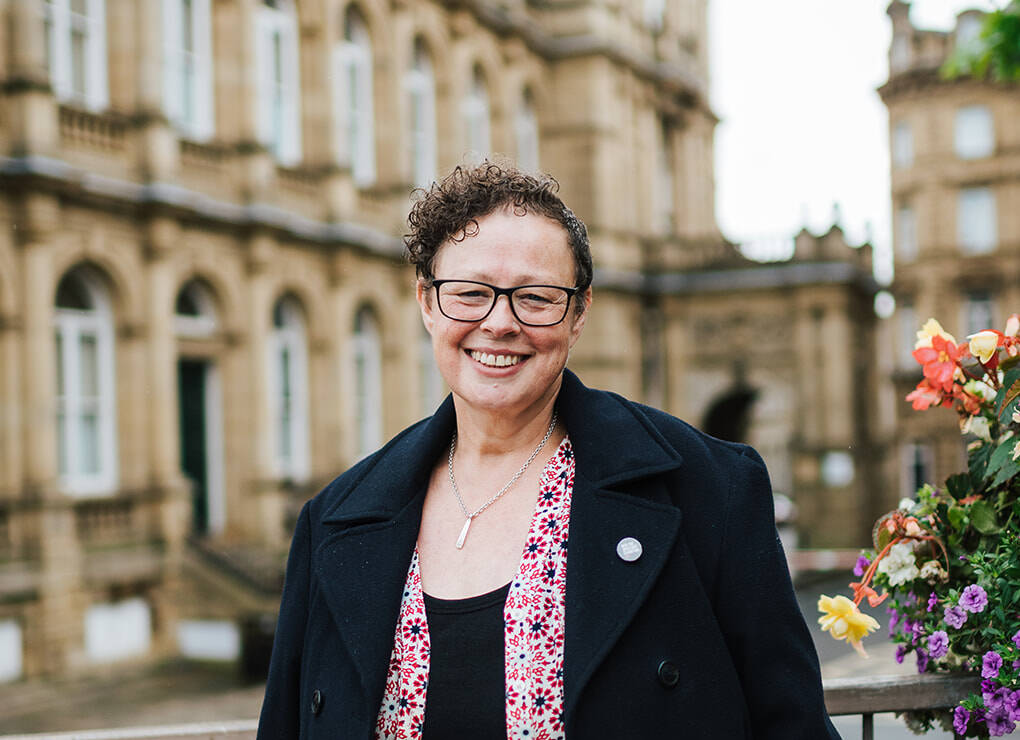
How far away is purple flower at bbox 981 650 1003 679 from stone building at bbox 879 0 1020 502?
35489mm

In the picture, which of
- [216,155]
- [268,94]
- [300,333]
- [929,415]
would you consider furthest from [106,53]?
[929,415]

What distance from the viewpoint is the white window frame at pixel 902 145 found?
38.9m

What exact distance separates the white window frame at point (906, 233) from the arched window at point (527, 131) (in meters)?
17.0

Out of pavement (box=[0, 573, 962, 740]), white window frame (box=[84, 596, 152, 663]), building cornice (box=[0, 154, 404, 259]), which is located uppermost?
building cornice (box=[0, 154, 404, 259])

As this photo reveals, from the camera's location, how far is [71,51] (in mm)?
14812

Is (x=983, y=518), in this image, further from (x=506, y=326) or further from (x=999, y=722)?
(x=506, y=326)

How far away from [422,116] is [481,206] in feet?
67.4

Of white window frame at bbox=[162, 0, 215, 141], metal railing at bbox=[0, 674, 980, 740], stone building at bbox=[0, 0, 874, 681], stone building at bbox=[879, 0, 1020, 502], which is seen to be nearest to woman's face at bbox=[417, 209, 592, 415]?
metal railing at bbox=[0, 674, 980, 740]

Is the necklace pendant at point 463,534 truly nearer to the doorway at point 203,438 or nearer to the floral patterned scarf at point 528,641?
the floral patterned scarf at point 528,641

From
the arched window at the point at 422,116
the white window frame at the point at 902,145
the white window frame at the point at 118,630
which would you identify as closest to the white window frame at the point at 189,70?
the arched window at the point at 422,116

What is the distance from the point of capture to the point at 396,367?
20.6 metres

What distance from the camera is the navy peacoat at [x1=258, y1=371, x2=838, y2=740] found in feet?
7.36

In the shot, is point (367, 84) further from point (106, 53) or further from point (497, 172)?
point (497, 172)

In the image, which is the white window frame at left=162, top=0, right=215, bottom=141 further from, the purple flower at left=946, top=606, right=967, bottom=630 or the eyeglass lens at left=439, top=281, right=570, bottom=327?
the purple flower at left=946, top=606, right=967, bottom=630
